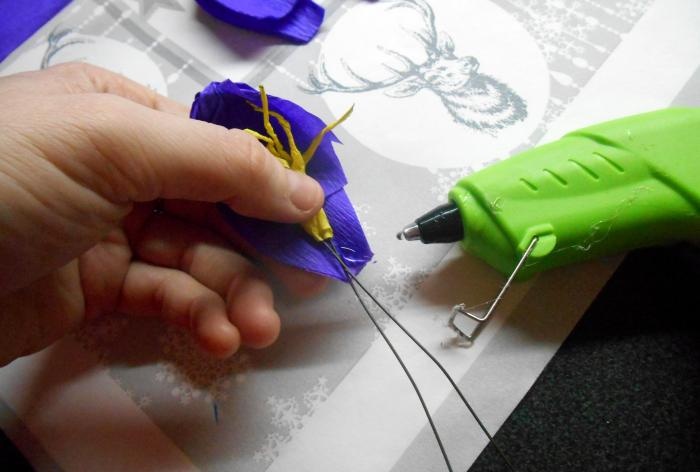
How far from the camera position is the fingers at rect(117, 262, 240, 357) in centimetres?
38

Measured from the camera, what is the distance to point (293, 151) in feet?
1.35

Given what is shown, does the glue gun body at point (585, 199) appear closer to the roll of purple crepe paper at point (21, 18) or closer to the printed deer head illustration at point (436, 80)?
the printed deer head illustration at point (436, 80)

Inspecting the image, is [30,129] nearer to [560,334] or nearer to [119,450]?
[119,450]

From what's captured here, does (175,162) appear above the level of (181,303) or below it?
above

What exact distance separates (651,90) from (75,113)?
45 centimetres

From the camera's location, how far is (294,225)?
16.3 inches

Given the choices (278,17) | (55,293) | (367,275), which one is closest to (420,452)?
(367,275)

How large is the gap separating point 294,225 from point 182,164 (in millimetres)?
95

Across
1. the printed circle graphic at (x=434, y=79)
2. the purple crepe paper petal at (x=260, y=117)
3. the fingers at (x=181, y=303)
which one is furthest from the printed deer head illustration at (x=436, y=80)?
the fingers at (x=181, y=303)

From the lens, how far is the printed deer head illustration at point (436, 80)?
1.63 ft

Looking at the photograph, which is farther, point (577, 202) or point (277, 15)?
point (277, 15)

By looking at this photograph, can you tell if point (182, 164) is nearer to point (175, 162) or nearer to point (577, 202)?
point (175, 162)

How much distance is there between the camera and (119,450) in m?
0.40

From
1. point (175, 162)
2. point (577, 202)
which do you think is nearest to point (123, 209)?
point (175, 162)
